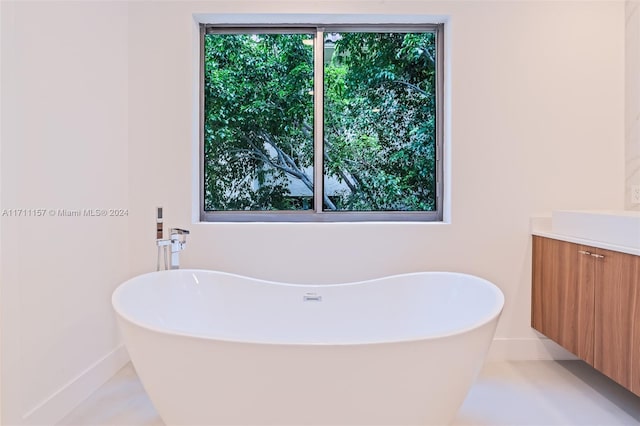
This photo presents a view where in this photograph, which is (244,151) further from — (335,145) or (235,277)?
(235,277)

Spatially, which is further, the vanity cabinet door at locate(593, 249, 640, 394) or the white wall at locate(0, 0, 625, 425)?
the white wall at locate(0, 0, 625, 425)

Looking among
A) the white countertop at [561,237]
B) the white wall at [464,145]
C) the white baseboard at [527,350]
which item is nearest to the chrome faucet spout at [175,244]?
the white wall at [464,145]

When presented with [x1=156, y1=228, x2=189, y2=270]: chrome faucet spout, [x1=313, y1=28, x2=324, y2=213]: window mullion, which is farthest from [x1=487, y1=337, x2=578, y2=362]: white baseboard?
[x1=156, y1=228, x2=189, y2=270]: chrome faucet spout

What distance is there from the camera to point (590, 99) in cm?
231

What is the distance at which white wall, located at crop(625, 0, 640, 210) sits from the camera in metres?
2.22

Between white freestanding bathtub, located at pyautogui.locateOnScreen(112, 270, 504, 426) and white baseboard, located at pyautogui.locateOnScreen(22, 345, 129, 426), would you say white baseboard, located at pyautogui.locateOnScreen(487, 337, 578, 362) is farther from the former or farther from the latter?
white baseboard, located at pyautogui.locateOnScreen(22, 345, 129, 426)

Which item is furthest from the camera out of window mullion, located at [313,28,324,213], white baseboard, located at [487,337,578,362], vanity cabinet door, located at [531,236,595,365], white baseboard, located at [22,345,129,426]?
window mullion, located at [313,28,324,213]

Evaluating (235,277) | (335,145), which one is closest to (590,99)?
(335,145)

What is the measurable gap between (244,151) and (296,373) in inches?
66.5

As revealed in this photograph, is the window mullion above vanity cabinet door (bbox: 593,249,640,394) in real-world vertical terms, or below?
above

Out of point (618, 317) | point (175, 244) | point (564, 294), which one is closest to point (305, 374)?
point (175, 244)

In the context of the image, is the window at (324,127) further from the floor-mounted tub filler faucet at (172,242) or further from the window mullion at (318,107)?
the floor-mounted tub filler faucet at (172,242)

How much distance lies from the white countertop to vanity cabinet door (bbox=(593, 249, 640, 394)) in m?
0.02

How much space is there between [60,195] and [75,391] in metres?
0.93
